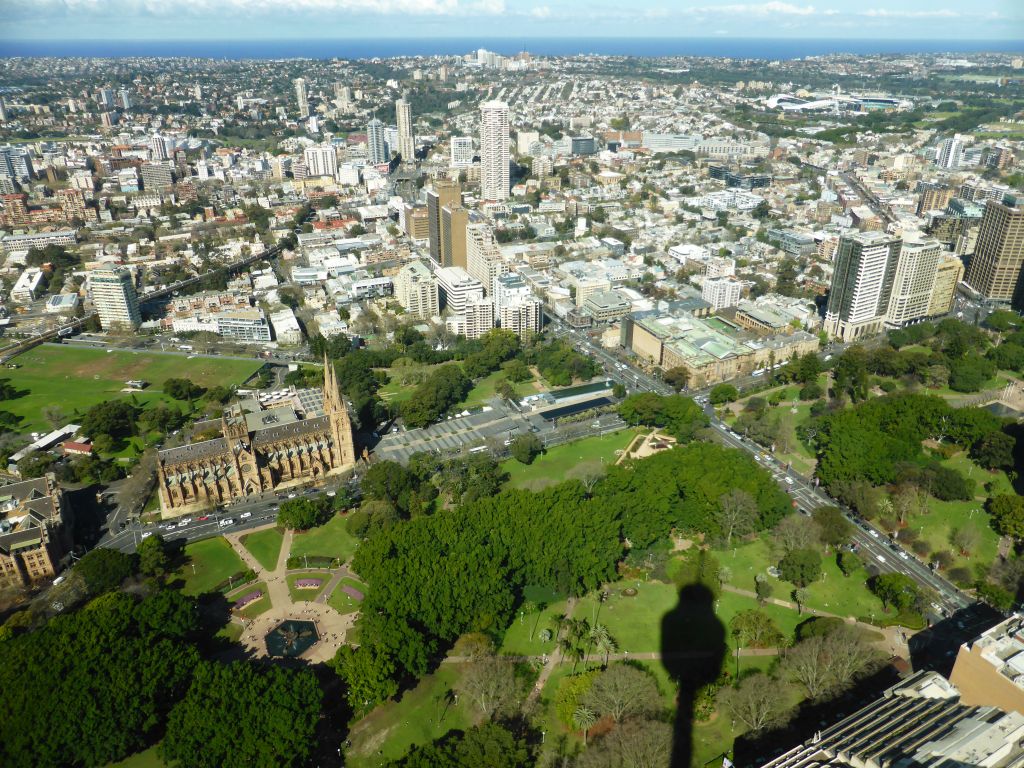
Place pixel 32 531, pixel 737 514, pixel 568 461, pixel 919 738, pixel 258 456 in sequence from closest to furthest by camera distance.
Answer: pixel 919 738
pixel 32 531
pixel 737 514
pixel 258 456
pixel 568 461

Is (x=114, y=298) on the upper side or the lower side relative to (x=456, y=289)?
lower

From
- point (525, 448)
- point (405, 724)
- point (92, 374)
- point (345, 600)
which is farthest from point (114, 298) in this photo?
point (405, 724)

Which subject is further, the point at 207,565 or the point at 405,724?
the point at 207,565

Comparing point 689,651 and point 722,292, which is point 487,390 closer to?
point 722,292

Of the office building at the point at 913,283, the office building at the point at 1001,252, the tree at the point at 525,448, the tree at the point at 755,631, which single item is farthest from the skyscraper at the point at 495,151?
the tree at the point at 755,631

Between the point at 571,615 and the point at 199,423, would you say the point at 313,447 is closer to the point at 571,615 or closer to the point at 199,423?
the point at 199,423

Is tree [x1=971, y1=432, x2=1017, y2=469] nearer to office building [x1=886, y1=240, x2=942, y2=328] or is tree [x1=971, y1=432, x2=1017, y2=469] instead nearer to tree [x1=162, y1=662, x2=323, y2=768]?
office building [x1=886, y1=240, x2=942, y2=328]

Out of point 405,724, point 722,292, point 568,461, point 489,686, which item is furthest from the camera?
point 722,292

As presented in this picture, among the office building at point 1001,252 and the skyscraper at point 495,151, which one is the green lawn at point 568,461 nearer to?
the office building at point 1001,252

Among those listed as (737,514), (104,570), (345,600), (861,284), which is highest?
(861,284)
